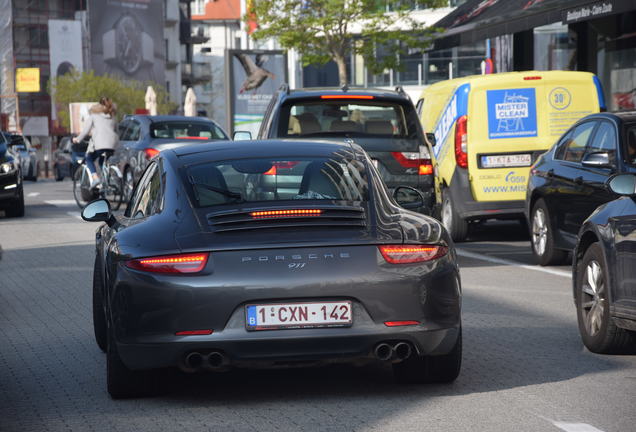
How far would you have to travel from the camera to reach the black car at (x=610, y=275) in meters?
7.04

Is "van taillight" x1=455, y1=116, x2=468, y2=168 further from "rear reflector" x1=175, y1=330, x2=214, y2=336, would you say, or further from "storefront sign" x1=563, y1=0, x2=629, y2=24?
"rear reflector" x1=175, y1=330, x2=214, y2=336

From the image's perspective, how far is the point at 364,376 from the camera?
22.5 feet

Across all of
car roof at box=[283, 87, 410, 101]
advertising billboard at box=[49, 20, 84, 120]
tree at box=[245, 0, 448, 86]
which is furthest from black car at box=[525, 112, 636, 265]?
advertising billboard at box=[49, 20, 84, 120]

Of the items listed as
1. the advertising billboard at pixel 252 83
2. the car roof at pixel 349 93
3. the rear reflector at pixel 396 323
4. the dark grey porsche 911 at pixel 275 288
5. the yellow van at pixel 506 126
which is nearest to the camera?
the dark grey porsche 911 at pixel 275 288

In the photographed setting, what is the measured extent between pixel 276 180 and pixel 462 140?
27.9ft

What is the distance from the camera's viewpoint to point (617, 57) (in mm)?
24984

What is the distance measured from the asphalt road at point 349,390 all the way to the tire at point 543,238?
98.5 inches

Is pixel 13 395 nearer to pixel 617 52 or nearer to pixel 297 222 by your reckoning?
pixel 297 222

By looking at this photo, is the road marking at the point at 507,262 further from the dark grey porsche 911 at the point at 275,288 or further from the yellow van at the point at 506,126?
the dark grey porsche 911 at the point at 275,288

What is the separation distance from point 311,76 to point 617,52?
5830 cm

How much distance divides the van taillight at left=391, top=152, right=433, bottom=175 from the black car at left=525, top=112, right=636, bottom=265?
125 cm

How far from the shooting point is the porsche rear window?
647 cm

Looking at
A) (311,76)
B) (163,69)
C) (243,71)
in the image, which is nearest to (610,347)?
(243,71)

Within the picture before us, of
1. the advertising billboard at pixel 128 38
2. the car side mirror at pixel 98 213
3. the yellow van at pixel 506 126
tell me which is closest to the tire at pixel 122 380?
the car side mirror at pixel 98 213
